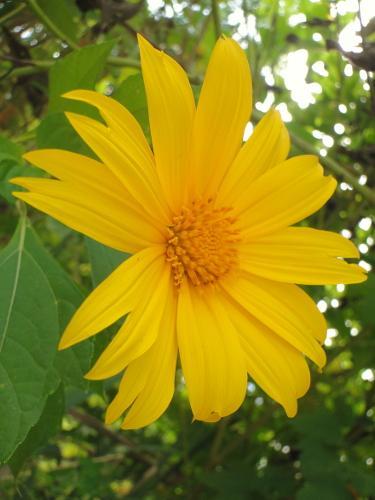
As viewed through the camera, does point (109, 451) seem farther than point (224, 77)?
Yes

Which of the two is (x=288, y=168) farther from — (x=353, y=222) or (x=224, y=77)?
(x=353, y=222)

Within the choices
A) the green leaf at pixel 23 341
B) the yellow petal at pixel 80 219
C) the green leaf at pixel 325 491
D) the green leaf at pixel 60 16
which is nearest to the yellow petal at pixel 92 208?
the yellow petal at pixel 80 219

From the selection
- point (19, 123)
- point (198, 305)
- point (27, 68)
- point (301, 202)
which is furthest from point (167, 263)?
point (19, 123)

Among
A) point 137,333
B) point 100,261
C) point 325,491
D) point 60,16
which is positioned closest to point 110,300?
point 137,333

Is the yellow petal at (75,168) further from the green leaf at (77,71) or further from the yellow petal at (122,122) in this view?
the green leaf at (77,71)

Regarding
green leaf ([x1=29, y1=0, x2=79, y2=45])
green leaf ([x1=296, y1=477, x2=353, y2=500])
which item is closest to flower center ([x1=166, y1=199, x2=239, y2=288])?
green leaf ([x1=29, y1=0, x2=79, y2=45])

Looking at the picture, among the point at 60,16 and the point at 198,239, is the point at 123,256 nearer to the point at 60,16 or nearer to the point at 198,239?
the point at 198,239

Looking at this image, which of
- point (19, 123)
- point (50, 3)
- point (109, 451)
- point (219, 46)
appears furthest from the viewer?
point (109, 451)
